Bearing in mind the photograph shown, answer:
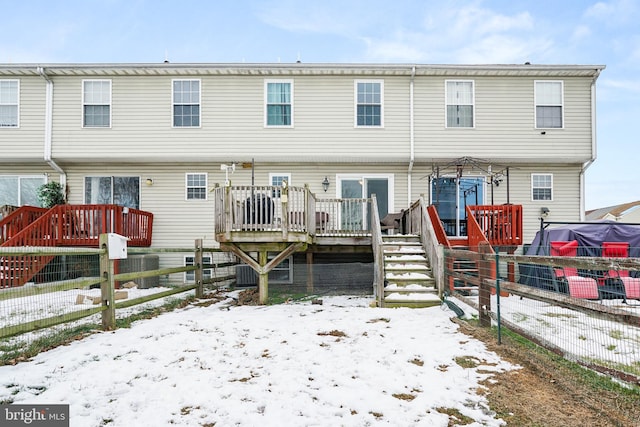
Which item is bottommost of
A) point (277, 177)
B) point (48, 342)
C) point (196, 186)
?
point (48, 342)

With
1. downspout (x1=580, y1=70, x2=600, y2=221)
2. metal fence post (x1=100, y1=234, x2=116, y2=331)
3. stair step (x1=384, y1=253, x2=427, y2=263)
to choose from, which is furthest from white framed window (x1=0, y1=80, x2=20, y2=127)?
downspout (x1=580, y1=70, x2=600, y2=221)

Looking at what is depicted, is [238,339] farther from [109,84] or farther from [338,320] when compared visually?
[109,84]

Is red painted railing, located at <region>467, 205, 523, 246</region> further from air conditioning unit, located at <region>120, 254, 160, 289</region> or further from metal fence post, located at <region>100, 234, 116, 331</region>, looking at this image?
air conditioning unit, located at <region>120, 254, 160, 289</region>

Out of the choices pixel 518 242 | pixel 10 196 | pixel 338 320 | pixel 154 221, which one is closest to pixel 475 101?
pixel 518 242

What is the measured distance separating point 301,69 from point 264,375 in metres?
9.71

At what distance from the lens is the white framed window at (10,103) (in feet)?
38.1

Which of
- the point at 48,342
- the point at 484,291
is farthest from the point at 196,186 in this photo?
the point at 484,291

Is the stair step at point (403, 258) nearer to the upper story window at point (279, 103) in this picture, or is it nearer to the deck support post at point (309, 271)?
the deck support post at point (309, 271)

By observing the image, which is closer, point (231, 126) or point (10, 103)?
point (10, 103)

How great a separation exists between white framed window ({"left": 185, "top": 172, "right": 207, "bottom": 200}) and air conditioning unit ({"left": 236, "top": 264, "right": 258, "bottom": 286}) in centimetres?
272

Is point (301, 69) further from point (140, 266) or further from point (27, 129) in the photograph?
point (27, 129)

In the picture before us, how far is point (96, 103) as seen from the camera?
11797mm

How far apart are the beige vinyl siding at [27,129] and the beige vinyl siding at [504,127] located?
36.9 feet

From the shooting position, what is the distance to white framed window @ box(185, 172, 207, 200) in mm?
12102
